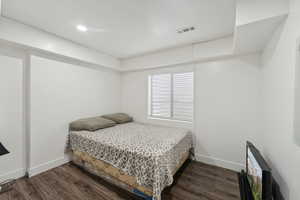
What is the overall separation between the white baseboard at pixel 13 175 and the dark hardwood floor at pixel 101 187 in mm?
122

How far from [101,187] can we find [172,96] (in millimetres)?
2301

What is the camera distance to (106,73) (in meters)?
3.46

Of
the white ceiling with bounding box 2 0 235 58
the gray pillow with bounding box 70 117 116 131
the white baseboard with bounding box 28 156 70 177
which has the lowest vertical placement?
the white baseboard with bounding box 28 156 70 177

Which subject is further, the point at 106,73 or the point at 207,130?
the point at 106,73

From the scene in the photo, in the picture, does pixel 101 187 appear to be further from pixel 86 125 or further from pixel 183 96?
pixel 183 96

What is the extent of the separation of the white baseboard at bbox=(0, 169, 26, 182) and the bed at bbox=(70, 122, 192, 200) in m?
0.78

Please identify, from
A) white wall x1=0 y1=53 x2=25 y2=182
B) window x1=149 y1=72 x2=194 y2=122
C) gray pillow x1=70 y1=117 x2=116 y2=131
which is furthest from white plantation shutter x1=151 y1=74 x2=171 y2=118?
white wall x1=0 y1=53 x2=25 y2=182

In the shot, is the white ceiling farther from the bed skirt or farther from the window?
the bed skirt

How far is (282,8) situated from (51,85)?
340 cm

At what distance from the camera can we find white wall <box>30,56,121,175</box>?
2178 millimetres

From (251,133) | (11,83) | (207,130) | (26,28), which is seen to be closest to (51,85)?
(11,83)

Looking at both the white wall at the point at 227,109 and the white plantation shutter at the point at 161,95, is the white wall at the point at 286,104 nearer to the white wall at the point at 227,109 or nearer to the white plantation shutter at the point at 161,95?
the white wall at the point at 227,109

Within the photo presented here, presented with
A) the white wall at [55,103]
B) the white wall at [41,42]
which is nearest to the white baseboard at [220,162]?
the white wall at [55,103]

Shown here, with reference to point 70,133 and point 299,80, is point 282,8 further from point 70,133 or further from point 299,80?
point 70,133
